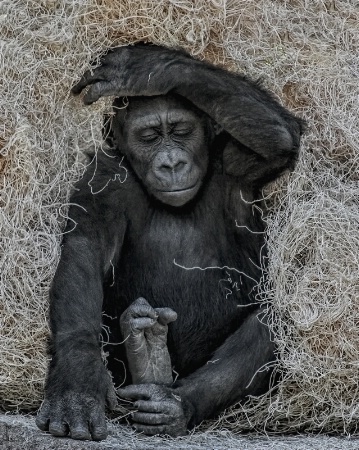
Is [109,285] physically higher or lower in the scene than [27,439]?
higher

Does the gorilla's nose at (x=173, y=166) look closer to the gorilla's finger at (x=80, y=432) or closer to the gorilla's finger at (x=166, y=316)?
the gorilla's finger at (x=166, y=316)

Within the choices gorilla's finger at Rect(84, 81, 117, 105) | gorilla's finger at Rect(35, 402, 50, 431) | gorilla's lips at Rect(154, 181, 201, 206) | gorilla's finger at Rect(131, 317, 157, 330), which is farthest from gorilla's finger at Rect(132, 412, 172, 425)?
gorilla's finger at Rect(84, 81, 117, 105)

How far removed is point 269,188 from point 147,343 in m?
0.66

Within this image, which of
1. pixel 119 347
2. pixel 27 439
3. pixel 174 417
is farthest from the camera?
pixel 119 347

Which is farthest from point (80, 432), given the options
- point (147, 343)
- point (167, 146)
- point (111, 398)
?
point (167, 146)

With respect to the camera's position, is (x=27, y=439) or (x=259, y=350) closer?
(x=27, y=439)

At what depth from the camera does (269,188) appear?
3762 millimetres

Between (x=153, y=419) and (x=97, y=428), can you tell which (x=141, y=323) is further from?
(x=97, y=428)

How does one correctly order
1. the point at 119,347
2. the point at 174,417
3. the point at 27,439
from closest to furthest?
the point at 27,439 < the point at 174,417 < the point at 119,347

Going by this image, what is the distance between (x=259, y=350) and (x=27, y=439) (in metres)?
0.76

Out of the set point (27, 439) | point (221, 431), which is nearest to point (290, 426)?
point (221, 431)

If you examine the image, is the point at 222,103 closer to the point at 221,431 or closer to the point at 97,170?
the point at 97,170

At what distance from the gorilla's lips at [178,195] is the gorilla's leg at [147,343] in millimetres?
332

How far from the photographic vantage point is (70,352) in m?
3.30
